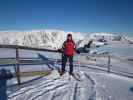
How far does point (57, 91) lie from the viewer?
18.4 feet

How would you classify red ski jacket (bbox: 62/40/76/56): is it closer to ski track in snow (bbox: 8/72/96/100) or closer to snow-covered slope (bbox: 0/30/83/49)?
ski track in snow (bbox: 8/72/96/100)

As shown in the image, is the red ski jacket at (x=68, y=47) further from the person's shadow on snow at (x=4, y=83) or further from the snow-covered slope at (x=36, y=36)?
the snow-covered slope at (x=36, y=36)

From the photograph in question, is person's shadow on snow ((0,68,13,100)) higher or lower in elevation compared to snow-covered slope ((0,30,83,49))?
lower

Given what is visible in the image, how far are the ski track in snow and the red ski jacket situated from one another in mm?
1557

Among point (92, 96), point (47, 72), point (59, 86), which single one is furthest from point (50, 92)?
point (47, 72)

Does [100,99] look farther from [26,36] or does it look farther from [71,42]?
[26,36]

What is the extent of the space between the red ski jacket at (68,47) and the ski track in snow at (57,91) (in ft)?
5.11

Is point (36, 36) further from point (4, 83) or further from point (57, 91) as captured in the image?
point (57, 91)

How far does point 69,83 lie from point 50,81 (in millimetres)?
748

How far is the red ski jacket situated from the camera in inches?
314

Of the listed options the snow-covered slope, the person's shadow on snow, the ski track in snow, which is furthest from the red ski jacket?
the snow-covered slope

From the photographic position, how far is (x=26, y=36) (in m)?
153

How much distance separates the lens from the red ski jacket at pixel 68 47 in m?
7.97

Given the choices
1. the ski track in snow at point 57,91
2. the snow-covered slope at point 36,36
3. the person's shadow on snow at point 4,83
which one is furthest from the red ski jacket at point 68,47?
the snow-covered slope at point 36,36
